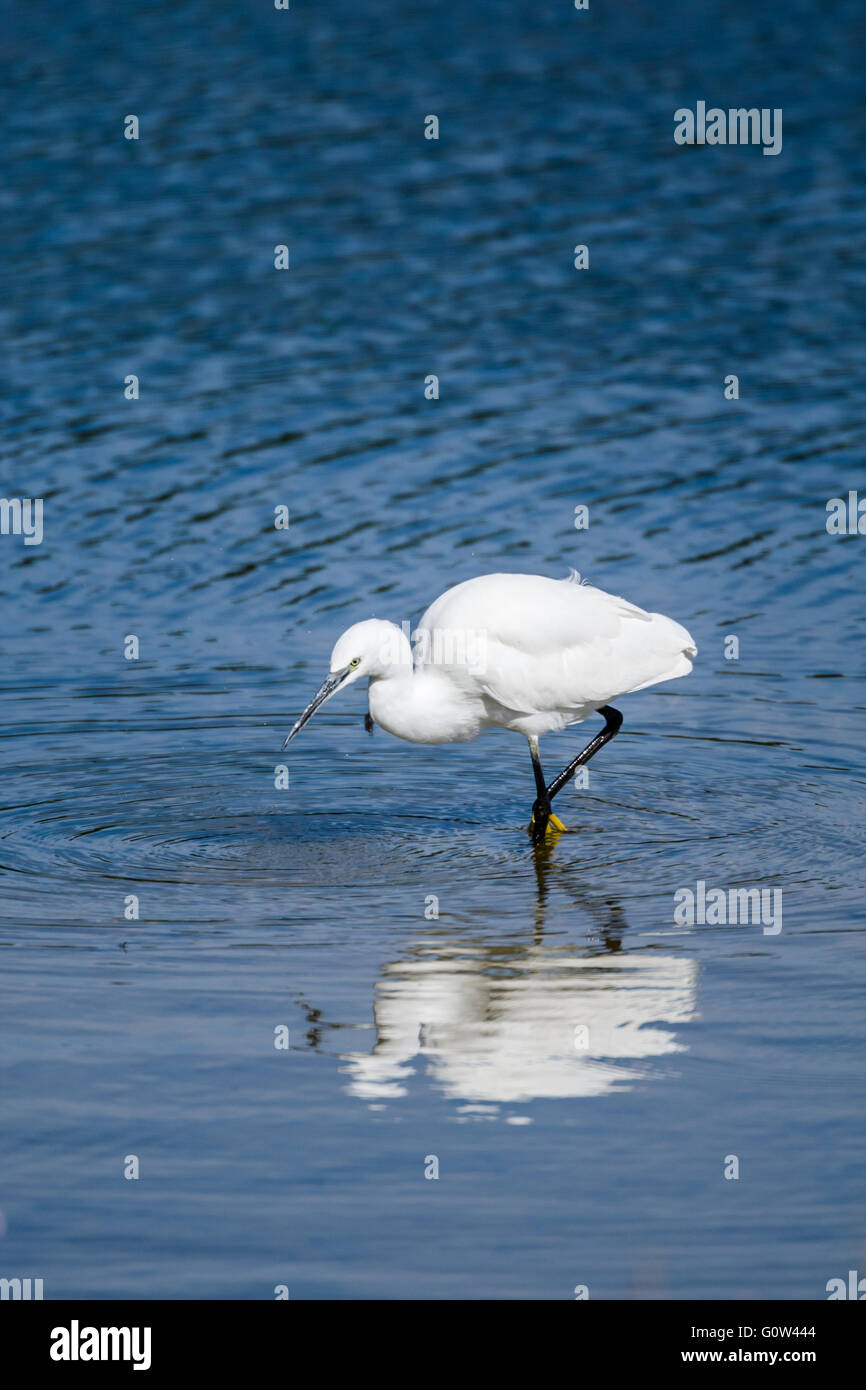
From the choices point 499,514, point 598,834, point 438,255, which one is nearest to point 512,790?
point 598,834

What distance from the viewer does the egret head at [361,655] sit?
1021cm

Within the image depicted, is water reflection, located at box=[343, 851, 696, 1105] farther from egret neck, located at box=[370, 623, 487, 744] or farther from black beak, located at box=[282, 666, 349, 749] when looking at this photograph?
egret neck, located at box=[370, 623, 487, 744]

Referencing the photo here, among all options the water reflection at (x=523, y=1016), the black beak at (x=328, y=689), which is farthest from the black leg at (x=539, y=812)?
the black beak at (x=328, y=689)

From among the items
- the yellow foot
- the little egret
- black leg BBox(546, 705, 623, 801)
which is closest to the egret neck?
the little egret

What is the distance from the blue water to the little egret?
572 millimetres

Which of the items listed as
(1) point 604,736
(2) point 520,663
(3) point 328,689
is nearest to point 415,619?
(1) point 604,736

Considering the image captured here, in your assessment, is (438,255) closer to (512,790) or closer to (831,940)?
(512,790)

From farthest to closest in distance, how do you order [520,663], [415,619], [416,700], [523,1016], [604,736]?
[415,619] → [604,736] → [520,663] → [416,700] → [523,1016]

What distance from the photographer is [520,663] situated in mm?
11273

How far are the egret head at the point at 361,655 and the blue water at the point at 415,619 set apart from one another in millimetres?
959

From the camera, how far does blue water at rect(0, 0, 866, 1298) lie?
24.1ft

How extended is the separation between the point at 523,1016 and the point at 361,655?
Result: 2.41m

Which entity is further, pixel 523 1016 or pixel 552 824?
pixel 552 824

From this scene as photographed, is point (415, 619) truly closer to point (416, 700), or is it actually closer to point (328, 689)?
point (416, 700)
